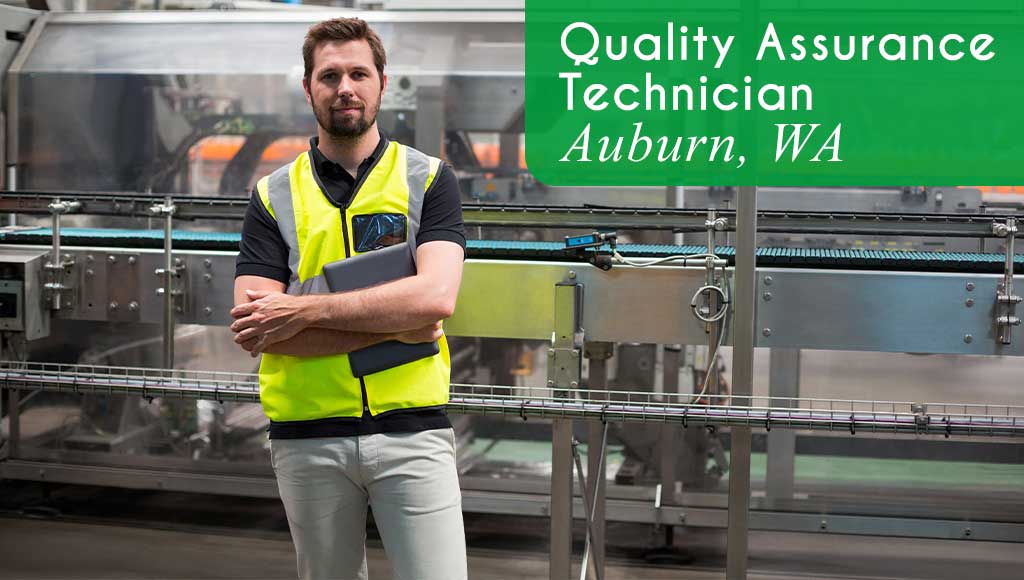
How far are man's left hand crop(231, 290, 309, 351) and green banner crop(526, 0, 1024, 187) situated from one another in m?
0.70

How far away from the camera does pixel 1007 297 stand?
2.24 metres

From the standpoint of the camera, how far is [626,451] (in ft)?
11.9

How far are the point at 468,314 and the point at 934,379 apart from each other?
6.74ft

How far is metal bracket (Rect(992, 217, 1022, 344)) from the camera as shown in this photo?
2238mm

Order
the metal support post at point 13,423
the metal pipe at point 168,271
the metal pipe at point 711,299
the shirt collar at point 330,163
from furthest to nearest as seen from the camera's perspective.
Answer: the metal support post at point 13,423, the metal pipe at point 168,271, the metal pipe at point 711,299, the shirt collar at point 330,163

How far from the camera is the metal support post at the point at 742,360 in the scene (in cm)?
221

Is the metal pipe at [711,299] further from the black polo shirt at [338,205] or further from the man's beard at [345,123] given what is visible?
the man's beard at [345,123]

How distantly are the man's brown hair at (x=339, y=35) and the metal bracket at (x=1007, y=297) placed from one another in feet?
4.40

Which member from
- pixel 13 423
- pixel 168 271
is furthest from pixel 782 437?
pixel 13 423

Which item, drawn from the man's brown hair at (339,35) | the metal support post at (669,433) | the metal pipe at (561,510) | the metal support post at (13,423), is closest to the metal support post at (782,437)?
the metal support post at (669,433)

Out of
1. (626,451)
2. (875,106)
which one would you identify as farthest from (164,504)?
(875,106)

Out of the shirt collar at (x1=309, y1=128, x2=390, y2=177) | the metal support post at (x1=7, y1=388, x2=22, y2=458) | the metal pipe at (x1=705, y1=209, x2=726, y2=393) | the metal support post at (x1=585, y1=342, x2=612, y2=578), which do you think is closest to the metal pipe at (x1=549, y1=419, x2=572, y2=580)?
the metal support post at (x1=585, y1=342, x2=612, y2=578)

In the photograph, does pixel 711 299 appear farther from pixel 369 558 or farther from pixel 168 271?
pixel 369 558

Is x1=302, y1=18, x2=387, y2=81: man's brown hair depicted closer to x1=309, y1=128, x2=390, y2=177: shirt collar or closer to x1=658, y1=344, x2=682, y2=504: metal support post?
x1=309, y1=128, x2=390, y2=177: shirt collar
